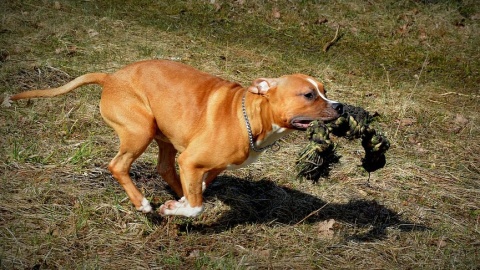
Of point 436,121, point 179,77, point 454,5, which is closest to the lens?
point 179,77

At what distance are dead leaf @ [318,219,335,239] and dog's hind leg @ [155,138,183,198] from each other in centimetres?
144

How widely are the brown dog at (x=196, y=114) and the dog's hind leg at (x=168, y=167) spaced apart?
27 cm

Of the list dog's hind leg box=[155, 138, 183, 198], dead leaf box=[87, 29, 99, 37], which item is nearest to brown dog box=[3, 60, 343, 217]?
dog's hind leg box=[155, 138, 183, 198]

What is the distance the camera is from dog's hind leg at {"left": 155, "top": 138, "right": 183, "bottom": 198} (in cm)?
602

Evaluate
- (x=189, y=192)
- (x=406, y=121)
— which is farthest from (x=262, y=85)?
(x=406, y=121)

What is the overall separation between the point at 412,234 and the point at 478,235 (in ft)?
2.21

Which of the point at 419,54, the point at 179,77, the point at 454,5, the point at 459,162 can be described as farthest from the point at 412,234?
the point at 454,5

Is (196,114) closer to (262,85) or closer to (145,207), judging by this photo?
(262,85)

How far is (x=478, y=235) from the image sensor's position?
573 centimetres

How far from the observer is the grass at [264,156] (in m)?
5.15

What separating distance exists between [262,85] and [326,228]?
1.52m

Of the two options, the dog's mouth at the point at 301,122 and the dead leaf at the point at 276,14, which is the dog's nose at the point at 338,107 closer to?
the dog's mouth at the point at 301,122

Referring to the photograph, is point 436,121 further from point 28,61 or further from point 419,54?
point 28,61

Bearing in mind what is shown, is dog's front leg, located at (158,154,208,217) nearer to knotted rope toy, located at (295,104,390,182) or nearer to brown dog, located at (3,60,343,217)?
brown dog, located at (3,60,343,217)
